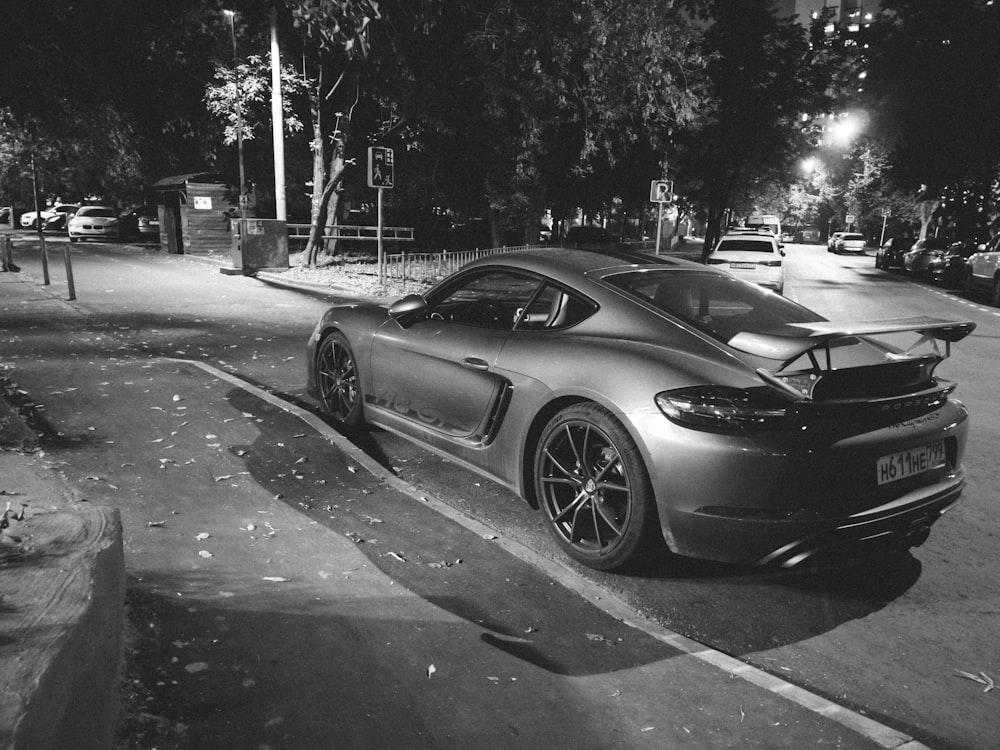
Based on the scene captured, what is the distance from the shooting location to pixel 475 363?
14.0 ft

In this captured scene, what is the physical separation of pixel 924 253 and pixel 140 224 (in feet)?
117

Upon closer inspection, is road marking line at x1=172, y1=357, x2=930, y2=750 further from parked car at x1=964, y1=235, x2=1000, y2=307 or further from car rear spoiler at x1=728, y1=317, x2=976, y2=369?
parked car at x1=964, y1=235, x2=1000, y2=307

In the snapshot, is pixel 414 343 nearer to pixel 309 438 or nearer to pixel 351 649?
pixel 309 438

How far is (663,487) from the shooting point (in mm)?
3264

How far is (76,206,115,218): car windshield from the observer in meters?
36.0

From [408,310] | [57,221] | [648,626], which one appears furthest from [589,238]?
[648,626]

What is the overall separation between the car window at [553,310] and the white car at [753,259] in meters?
13.0

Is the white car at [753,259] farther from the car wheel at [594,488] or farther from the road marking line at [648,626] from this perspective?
the car wheel at [594,488]

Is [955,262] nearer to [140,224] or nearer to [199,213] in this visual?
[199,213]

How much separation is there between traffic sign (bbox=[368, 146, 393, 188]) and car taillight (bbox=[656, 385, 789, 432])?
13866 mm

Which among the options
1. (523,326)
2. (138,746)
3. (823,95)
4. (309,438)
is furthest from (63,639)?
(823,95)

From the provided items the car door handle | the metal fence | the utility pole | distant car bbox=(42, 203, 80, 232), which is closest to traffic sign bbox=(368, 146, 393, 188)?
the metal fence

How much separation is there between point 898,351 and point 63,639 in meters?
3.76

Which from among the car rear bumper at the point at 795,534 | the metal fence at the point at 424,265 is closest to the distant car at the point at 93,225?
the metal fence at the point at 424,265
